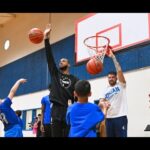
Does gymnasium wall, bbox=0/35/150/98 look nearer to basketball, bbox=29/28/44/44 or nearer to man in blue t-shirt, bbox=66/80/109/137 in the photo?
basketball, bbox=29/28/44/44

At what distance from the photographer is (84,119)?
2.55m

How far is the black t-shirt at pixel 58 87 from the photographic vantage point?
3414 millimetres

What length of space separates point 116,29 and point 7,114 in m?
3.40

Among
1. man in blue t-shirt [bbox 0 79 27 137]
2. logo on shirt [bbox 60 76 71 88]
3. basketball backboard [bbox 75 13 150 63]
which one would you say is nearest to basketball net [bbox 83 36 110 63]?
basketball backboard [bbox 75 13 150 63]

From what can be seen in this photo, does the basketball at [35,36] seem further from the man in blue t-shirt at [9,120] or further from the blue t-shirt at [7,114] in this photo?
the blue t-shirt at [7,114]

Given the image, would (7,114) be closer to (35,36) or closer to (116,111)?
(116,111)

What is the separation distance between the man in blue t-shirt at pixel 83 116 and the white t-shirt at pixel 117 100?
5.65 feet

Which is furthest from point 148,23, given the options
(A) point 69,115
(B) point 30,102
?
(B) point 30,102

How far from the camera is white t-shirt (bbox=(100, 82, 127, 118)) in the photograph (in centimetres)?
429

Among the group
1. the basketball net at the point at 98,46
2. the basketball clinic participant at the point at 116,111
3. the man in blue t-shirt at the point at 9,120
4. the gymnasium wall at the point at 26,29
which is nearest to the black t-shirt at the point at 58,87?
the man in blue t-shirt at the point at 9,120

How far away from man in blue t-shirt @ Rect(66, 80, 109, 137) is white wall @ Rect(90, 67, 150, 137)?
11.2 feet

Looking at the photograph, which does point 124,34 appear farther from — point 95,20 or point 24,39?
point 24,39

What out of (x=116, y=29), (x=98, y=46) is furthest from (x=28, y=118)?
(x=116, y=29)
